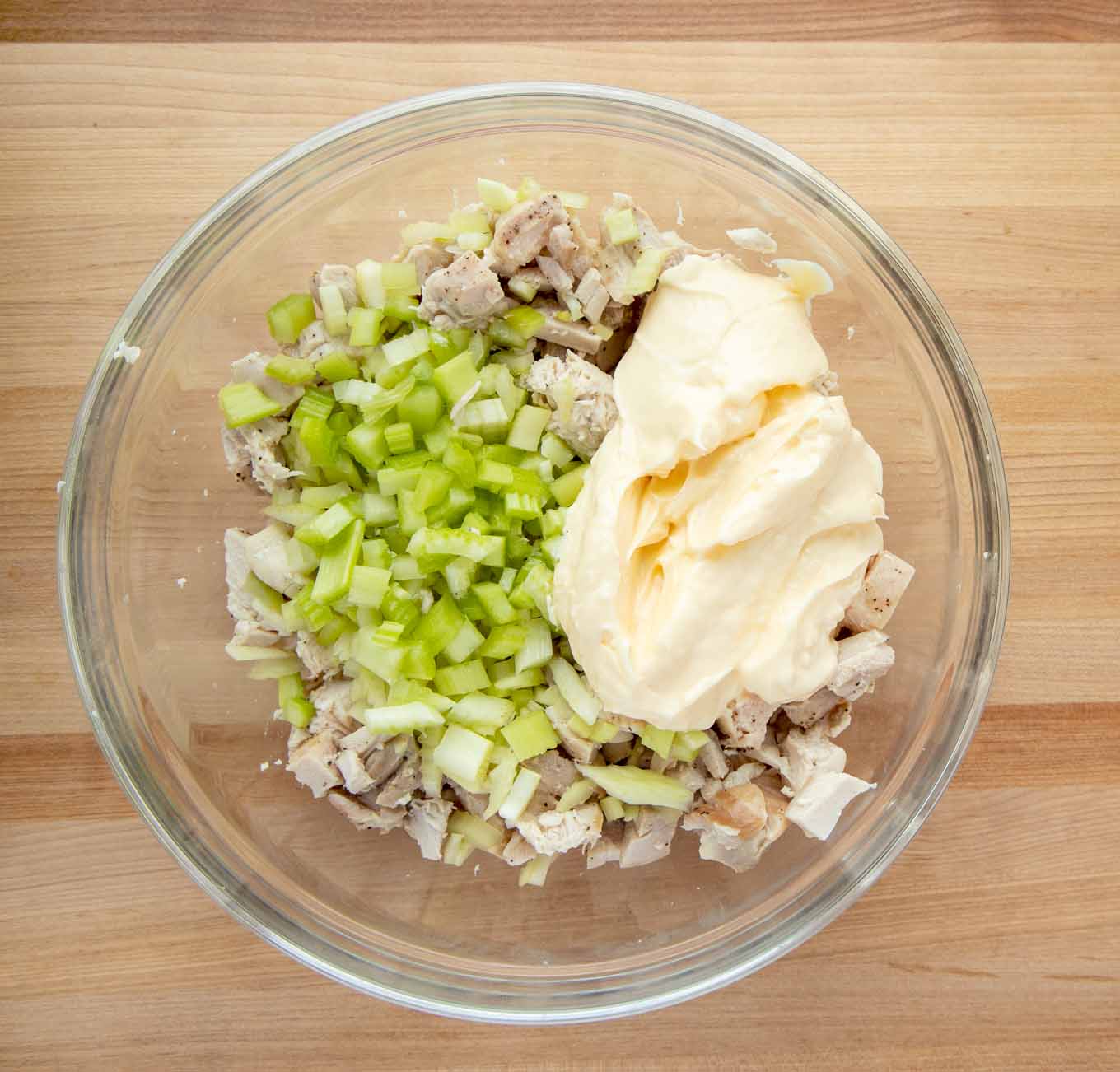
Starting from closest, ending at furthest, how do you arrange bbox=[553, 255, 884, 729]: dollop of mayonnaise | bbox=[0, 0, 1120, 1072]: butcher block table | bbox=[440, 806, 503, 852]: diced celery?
1. bbox=[553, 255, 884, 729]: dollop of mayonnaise
2. bbox=[440, 806, 503, 852]: diced celery
3. bbox=[0, 0, 1120, 1072]: butcher block table

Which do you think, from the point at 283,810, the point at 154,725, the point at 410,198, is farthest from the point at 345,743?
the point at 410,198

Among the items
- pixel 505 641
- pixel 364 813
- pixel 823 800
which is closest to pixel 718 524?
pixel 505 641

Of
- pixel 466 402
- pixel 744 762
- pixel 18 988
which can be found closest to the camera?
pixel 466 402

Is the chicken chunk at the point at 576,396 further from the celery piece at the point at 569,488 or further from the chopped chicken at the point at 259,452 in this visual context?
the chopped chicken at the point at 259,452

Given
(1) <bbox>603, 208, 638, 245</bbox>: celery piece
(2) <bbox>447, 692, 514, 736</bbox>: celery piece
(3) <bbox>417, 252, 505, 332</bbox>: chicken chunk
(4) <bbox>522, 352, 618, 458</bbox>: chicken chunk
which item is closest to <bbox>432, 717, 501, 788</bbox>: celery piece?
(2) <bbox>447, 692, 514, 736</bbox>: celery piece

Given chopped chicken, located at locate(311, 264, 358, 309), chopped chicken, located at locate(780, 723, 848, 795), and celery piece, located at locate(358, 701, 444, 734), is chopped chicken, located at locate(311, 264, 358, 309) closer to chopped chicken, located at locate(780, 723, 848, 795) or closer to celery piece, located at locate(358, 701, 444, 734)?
celery piece, located at locate(358, 701, 444, 734)

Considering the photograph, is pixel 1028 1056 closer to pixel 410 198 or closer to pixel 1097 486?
pixel 1097 486

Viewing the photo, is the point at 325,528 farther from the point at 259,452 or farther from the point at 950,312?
the point at 950,312
